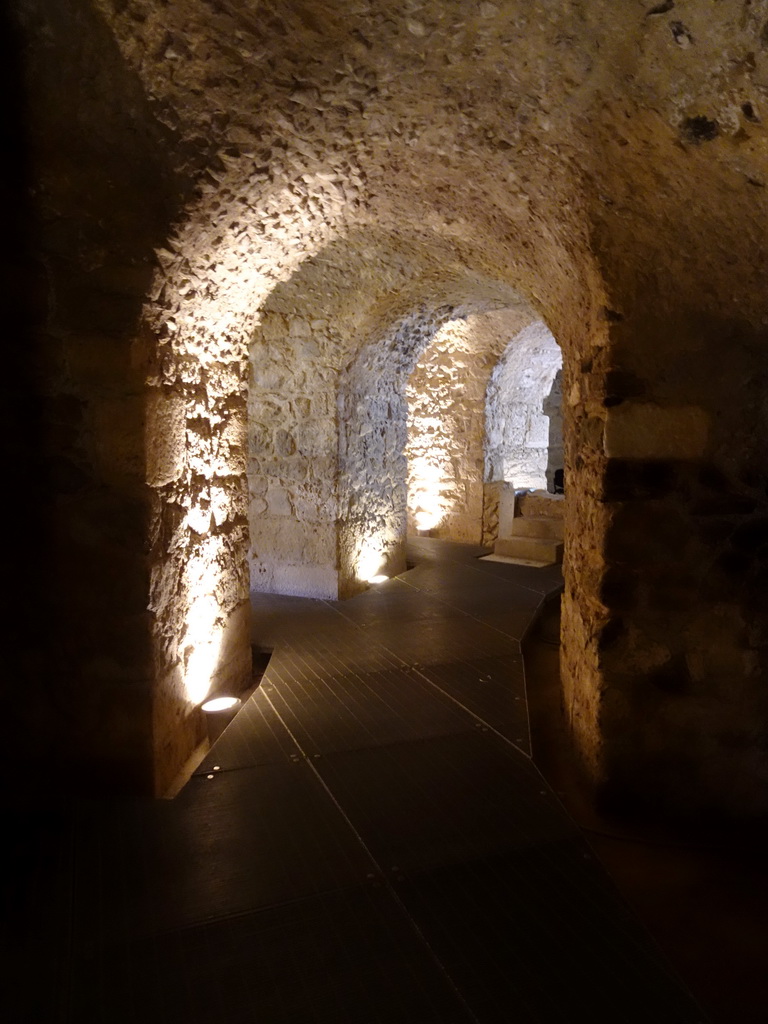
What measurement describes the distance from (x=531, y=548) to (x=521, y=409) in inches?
95.1

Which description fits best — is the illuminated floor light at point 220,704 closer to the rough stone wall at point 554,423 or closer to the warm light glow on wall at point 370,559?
the warm light glow on wall at point 370,559

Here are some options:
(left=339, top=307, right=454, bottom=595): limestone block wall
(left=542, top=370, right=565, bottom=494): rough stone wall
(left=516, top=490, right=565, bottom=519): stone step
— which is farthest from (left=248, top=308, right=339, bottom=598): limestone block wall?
(left=542, top=370, right=565, bottom=494): rough stone wall

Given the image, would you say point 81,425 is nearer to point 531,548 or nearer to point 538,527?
point 531,548

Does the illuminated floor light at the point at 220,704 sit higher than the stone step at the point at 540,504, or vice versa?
the stone step at the point at 540,504

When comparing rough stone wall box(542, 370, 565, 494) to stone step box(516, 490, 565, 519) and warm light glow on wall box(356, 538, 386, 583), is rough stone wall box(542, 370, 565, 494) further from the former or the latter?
warm light glow on wall box(356, 538, 386, 583)

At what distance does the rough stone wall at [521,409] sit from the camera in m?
7.61

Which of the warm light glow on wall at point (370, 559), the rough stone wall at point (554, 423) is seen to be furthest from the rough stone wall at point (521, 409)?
the warm light glow on wall at point (370, 559)

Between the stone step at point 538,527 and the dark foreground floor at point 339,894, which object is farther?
the stone step at point 538,527

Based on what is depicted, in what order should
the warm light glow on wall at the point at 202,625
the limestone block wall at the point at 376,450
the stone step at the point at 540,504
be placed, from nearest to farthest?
the warm light glow on wall at the point at 202,625 → the limestone block wall at the point at 376,450 → the stone step at the point at 540,504

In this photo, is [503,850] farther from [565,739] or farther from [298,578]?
[298,578]

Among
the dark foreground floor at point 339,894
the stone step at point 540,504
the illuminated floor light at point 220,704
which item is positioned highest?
the stone step at point 540,504

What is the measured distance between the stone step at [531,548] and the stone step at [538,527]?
0.23 ft

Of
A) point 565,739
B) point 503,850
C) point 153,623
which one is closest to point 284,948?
point 503,850

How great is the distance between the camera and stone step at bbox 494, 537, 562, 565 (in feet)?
22.3
